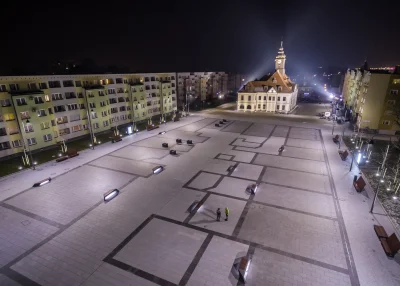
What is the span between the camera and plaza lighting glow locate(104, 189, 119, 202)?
78.4ft

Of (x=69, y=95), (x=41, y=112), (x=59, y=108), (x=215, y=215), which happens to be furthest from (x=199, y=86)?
(x=215, y=215)

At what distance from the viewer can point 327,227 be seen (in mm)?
19984

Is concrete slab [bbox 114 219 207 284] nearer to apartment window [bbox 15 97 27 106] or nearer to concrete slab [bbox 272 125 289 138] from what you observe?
apartment window [bbox 15 97 27 106]

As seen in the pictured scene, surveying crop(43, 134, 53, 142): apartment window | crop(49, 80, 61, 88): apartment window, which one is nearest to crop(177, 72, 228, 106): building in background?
crop(49, 80, 61, 88): apartment window

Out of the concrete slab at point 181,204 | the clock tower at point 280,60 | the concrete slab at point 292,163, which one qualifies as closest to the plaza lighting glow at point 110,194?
→ the concrete slab at point 181,204

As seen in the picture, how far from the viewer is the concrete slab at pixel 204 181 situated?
27.2 m

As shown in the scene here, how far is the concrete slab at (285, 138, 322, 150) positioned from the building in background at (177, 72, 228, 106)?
49.4 metres

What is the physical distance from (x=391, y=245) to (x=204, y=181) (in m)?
18.7

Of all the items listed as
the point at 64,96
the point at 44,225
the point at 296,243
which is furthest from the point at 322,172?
the point at 64,96

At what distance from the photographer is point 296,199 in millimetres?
24391

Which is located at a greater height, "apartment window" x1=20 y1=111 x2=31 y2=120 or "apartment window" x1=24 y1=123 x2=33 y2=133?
"apartment window" x1=20 y1=111 x2=31 y2=120

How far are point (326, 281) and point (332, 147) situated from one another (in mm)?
33273

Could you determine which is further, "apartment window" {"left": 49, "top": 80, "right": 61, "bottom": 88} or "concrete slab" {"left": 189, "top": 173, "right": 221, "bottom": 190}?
"apartment window" {"left": 49, "top": 80, "right": 61, "bottom": 88}

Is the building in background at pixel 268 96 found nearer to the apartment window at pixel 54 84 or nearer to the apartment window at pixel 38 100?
the apartment window at pixel 54 84
